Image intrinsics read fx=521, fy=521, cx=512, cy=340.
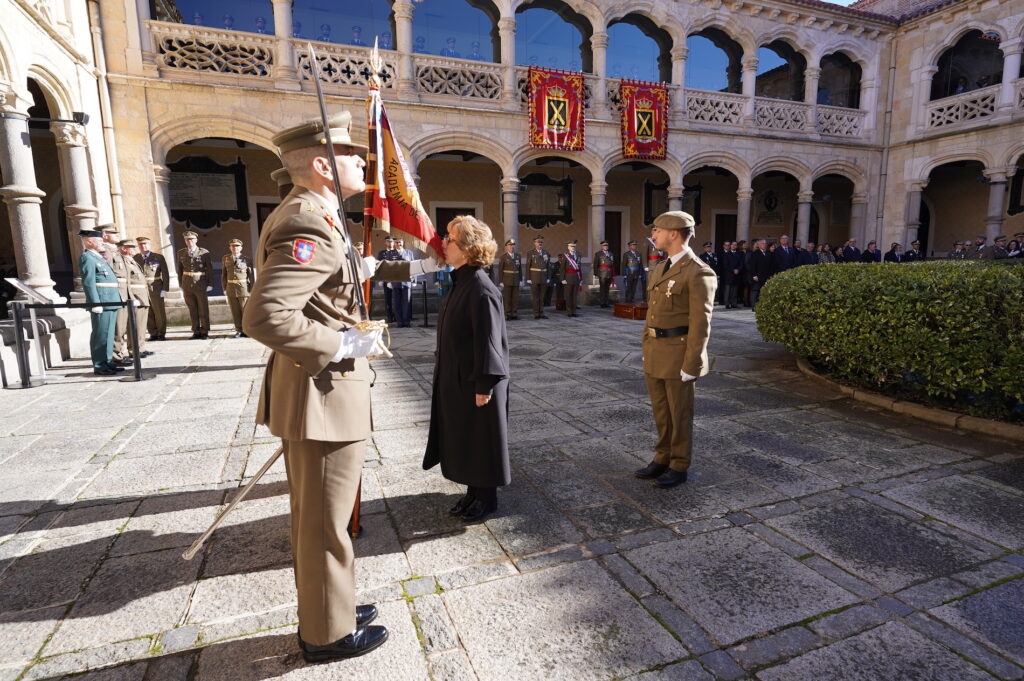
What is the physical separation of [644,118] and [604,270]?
4019mm

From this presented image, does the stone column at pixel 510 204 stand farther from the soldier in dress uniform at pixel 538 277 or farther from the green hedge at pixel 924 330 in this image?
the green hedge at pixel 924 330

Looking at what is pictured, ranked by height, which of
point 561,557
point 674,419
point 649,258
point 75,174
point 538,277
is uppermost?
point 75,174

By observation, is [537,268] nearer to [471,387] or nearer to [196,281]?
[196,281]

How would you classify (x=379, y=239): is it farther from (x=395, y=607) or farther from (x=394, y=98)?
(x=395, y=607)

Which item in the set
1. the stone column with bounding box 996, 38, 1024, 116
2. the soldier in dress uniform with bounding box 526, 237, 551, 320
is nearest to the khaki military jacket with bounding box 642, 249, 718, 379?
the soldier in dress uniform with bounding box 526, 237, 551, 320

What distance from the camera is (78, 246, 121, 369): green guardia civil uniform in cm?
614

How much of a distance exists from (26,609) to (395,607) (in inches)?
58.4

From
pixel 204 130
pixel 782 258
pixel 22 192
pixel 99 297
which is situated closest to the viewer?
pixel 99 297

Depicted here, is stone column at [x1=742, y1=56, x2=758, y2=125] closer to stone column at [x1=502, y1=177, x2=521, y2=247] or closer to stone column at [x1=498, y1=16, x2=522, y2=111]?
stone column at [x1=498, y1=16, x2=522, y2=111]

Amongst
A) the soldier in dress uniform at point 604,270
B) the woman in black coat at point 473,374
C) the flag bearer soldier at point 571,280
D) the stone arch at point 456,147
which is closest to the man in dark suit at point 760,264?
the soldier in dress uniform at point 604,270

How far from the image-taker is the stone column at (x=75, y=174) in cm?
779

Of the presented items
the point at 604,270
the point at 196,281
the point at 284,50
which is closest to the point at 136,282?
the point at 196,281

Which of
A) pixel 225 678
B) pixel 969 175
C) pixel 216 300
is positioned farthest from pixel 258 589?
pixel 969 175

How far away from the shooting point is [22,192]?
6602 mm
